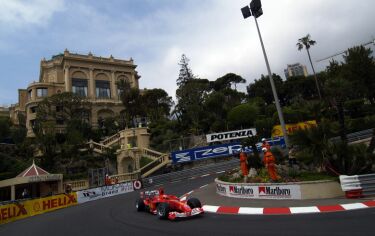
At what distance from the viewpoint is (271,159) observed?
14.8m

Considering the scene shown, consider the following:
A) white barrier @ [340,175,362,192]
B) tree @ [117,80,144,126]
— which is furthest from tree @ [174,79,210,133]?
white barrier @ [340,175,362,192]

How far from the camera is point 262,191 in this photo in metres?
14.7

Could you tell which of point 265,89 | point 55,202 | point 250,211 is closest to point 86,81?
point 265,89

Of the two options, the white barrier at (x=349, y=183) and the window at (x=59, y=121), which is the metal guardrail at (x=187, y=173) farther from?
the window at (x=59, y=121)

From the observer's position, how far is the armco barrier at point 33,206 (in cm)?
1903

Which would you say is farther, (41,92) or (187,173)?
(41,92)

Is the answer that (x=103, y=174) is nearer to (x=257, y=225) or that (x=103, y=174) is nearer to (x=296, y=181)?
(x=296, y=181)

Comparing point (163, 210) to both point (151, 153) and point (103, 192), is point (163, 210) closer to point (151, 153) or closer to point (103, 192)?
point (103, 192)

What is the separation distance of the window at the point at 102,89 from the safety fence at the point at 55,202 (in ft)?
149

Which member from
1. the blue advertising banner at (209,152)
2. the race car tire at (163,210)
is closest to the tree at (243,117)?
the blue advertising banner at (209,152)

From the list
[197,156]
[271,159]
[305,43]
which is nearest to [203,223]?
[271,159]

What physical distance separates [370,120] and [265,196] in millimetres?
31016

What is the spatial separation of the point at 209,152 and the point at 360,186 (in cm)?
2777

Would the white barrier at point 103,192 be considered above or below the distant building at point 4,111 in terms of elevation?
below
